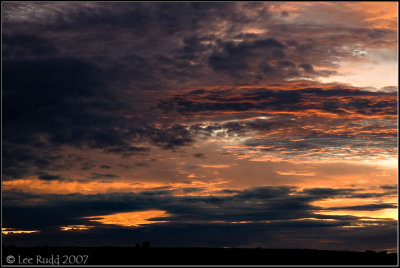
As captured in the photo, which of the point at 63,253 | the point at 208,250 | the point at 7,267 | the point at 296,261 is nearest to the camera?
the point at 7,267

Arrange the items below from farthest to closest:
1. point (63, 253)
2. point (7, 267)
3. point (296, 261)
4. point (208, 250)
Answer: point (208, 250) → point (63, 253) → point (296, 261) → point (7, 267)

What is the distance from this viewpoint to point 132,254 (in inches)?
3450

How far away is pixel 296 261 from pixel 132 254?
27.9 meters

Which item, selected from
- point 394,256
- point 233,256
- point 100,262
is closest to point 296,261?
point 233,256

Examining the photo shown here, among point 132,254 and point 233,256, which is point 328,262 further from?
point 132,254

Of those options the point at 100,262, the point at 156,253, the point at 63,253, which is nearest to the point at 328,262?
the point at 156,253

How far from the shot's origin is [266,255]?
93188mm

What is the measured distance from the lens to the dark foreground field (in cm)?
7962

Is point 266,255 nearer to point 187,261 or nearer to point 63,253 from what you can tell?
point 187,261

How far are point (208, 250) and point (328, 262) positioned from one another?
85.1ft

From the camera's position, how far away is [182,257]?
287 feet

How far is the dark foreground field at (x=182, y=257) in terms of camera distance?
3135 inches

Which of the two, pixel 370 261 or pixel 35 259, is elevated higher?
pixel 35 259

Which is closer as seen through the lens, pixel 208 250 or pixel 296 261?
pixel 296 261
